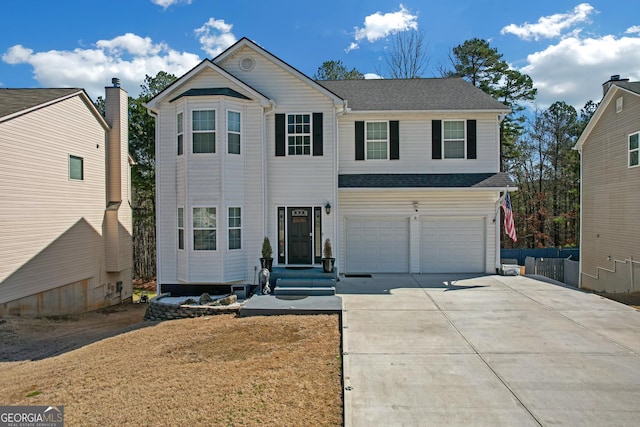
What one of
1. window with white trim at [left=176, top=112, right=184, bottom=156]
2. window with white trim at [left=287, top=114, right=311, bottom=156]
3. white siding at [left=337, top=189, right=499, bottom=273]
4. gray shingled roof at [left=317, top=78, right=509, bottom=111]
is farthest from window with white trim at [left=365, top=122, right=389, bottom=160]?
window with white trim at [left=176, top=112, right=184, bottom=156]

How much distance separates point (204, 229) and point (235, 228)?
0.93 metres

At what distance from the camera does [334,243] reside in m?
13.3

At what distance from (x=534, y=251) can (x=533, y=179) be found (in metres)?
8.58

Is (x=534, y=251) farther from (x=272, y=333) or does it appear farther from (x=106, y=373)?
(x=106, y=373)

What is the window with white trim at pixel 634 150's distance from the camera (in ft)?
48.0

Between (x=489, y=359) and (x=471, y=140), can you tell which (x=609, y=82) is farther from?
(x=489, y=359)

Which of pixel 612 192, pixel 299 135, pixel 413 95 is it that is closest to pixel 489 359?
pixel 299 135

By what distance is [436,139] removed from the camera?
47.5ft

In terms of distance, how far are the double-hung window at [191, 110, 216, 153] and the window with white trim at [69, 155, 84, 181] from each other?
21.6 ft

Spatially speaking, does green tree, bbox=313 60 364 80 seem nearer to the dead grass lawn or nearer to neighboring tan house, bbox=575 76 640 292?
neighboring tan house, bbox=575 76 640 292

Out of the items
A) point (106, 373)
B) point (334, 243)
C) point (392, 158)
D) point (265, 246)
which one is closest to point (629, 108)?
point (392, 158)

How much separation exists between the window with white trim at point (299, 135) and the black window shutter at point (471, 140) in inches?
228

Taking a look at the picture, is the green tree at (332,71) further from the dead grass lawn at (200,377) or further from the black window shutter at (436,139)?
the dead grass lawn at (200,377)

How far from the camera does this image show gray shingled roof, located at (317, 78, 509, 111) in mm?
14438
